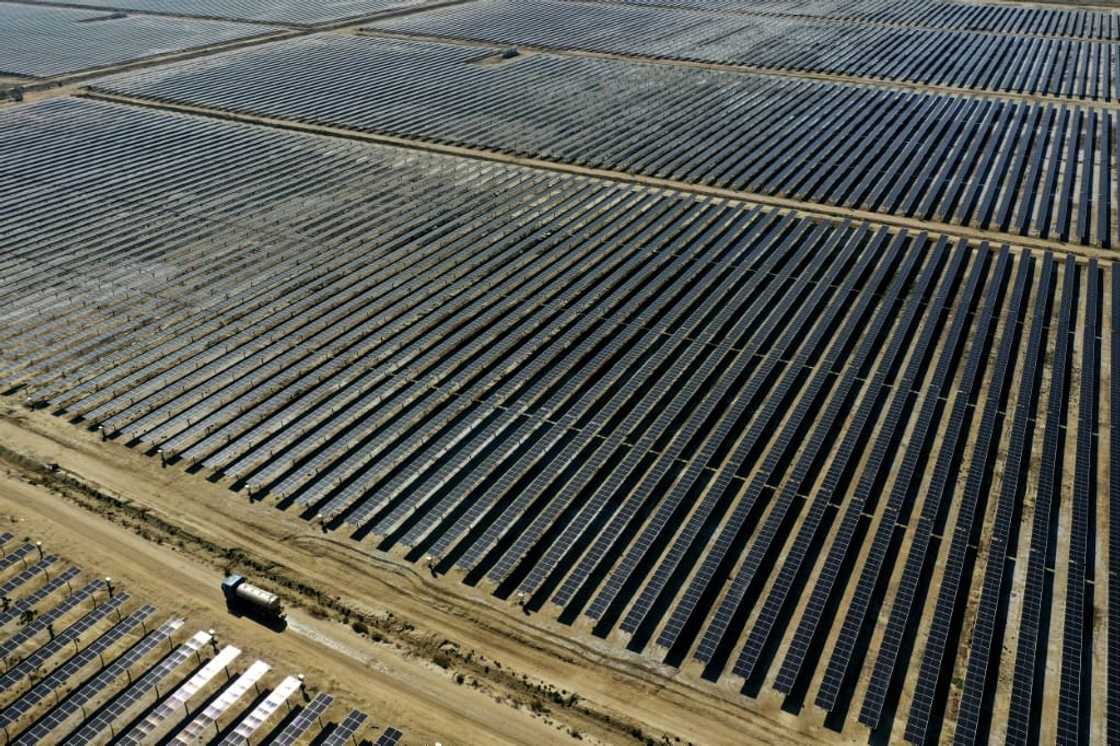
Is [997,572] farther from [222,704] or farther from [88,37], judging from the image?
[88,37]

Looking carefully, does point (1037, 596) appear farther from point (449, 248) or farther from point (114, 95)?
point (114, 95)

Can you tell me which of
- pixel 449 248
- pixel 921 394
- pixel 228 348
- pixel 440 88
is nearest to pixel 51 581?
pixel 228 348

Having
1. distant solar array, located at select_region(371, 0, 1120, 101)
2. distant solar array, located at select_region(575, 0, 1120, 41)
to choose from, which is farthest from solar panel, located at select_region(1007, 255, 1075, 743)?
distant solar array, located at select_region(575, 0, 1120, 41)

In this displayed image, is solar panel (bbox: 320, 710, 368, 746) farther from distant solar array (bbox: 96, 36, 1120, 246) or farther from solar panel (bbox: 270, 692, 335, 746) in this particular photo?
distant solar array (bbox: 96, 36, 1120, 246)

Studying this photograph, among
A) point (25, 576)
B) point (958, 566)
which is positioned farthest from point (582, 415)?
point (25, 576)

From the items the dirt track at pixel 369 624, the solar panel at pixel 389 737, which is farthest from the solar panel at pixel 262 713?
the solar panel at pixel 389 737
